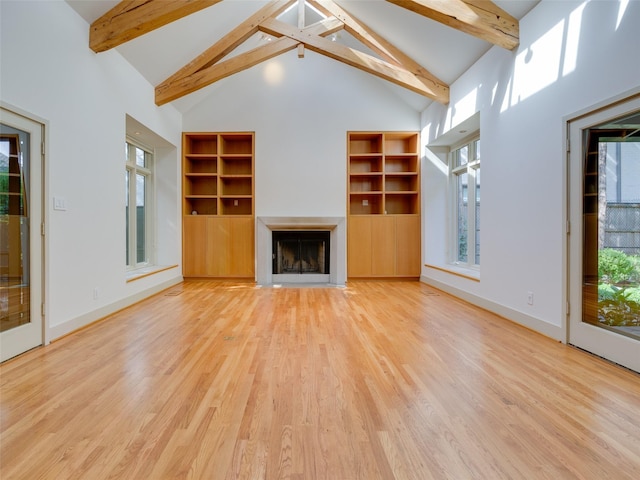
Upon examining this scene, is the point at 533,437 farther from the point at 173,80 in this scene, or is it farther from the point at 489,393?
the point at 173,80

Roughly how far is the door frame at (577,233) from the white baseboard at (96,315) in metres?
4.36

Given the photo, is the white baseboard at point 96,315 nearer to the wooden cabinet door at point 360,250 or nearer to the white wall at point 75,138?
the white wall at point 75,138

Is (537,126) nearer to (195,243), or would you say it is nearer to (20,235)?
(20,235)

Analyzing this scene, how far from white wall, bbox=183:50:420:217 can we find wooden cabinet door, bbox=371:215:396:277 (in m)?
0.73

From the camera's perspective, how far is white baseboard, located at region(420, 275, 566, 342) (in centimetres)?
281

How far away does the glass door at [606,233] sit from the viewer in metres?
2.25

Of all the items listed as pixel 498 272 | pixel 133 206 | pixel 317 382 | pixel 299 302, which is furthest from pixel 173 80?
pixel 498 272

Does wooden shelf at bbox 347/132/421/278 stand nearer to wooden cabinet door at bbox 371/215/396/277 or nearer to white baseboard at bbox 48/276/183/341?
wooden cabinet door at bbox 371/215/396/277

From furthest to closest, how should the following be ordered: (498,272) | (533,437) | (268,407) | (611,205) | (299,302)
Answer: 1. (299,302)
2. (498,272)
3. (611,205)
4. (268,407)
5. (533,437)

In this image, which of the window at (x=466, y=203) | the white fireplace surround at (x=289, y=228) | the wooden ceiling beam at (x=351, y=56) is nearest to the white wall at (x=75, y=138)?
the white fireplace surround at (x=289, y=228)

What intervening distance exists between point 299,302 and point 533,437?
3.17 metres

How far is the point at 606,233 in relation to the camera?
2.43 metres

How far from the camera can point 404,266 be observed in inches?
241

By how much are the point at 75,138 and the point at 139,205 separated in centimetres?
264
